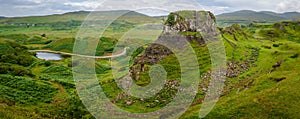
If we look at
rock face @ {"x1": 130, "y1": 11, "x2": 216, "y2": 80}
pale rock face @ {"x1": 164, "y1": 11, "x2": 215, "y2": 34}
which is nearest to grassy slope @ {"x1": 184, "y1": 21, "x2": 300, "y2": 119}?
rock face @ {"x1": 130, "y1": 11, "x2": 216, "y2": 80}

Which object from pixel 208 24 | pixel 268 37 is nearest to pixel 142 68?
pixel 208 24

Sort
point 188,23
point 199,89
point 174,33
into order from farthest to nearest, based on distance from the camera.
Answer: point 188,23
point 174,33
point 199,89

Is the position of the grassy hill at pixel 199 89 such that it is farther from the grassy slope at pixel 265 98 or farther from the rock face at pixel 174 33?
the rock face at pixel 174 33

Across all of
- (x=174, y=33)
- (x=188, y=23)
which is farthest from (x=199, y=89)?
(x=188, y=23)

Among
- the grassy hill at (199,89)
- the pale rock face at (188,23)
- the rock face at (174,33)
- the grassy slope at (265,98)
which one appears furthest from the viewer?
the pale rock face at (188,23)

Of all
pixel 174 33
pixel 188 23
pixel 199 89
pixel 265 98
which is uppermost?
pixel 188 23

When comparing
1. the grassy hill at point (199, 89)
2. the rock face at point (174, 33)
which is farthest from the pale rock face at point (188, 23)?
the grassy hill at point (199, 89)

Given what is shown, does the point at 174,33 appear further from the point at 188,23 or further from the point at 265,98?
the point at 265,98

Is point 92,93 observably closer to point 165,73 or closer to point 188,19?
point 165,73

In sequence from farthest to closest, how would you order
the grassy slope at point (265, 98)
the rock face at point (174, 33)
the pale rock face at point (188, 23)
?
the pale rock face at point (188, 23) < the rock face at point (174, 33) < the grassy slope at point (265, 98)
